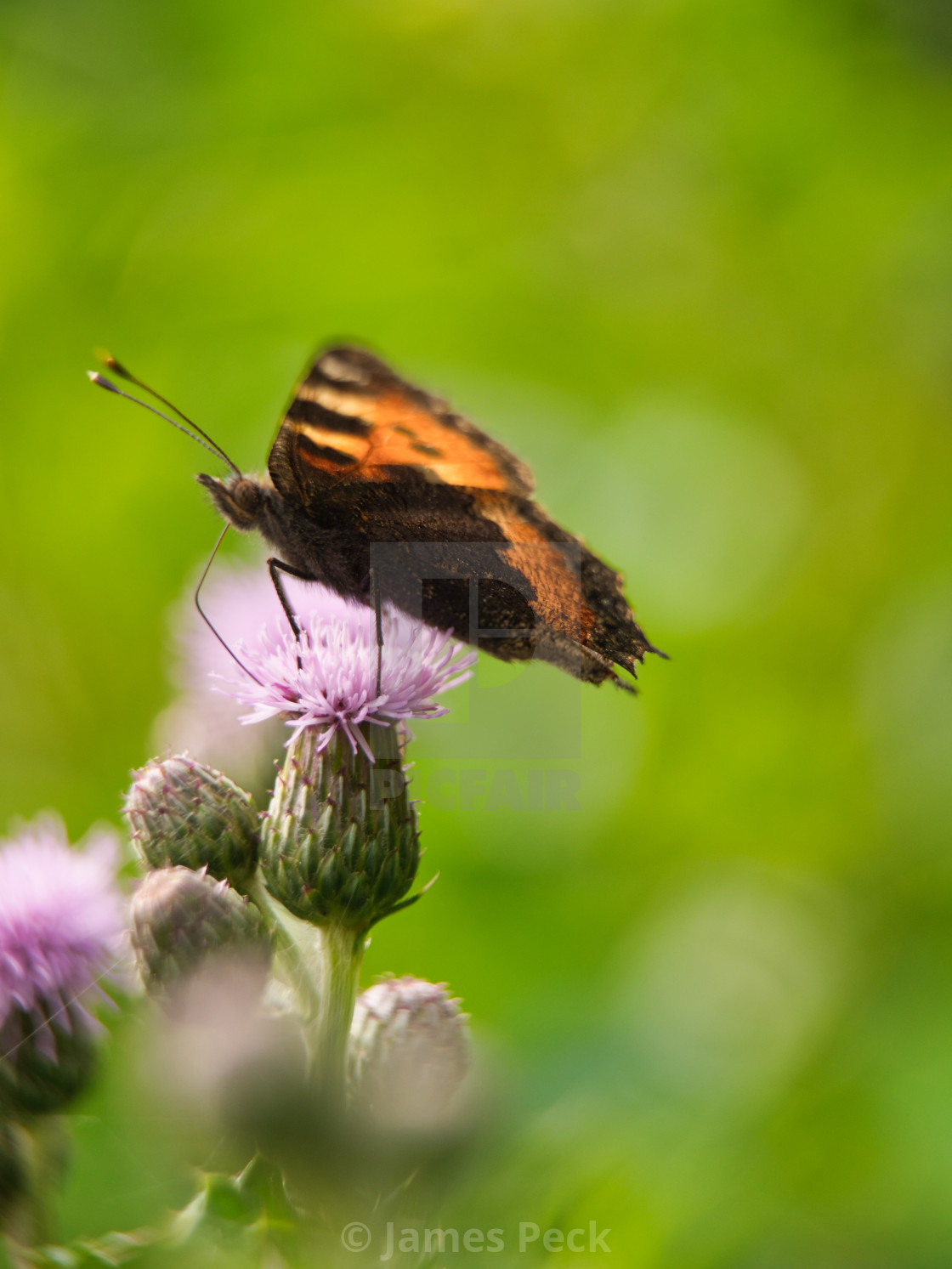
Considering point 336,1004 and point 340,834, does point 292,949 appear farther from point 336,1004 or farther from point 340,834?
point 340,834

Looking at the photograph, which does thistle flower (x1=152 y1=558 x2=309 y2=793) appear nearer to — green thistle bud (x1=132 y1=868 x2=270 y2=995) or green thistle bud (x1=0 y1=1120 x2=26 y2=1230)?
green thistle bud (x1=132 y1=868 x2=270 y2=995)

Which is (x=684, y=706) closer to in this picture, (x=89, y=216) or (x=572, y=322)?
(x=572, y=322)

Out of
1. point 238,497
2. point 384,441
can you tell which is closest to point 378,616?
point 384,441

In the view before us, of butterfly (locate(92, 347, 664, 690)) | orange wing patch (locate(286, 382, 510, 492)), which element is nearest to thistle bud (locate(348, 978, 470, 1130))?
butterfly (locate(92, 347, 664, 690))

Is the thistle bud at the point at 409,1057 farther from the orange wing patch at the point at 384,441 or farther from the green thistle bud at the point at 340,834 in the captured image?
the orange wing patch at the point at 384,441

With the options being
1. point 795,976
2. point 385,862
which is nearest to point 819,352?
point 795,976

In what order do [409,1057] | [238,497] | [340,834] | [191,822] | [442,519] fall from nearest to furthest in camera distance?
[409,1057] < [340,834] < [191,822] < [442,519] < [238,497]

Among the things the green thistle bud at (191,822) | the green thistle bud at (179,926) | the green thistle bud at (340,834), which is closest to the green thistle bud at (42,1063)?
the green thistle bud at (179,926)
